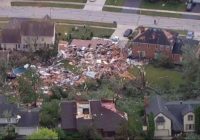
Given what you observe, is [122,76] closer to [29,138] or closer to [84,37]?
[84,37]

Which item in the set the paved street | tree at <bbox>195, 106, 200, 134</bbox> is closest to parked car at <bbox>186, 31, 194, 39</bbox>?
the paved street

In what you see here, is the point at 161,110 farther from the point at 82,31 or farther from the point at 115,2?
the point at 115,2

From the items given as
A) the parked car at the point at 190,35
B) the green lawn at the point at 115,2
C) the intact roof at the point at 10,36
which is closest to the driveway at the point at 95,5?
the green lawn at the point at 115,2

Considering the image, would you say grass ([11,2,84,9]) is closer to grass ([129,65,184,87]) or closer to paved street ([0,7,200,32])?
paved street ([0,7,200,32])

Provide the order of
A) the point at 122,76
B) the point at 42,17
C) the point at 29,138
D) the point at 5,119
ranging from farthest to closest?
the point at 42,17 → the point at 122,76 → the point at 5,119 → the point at 29,138

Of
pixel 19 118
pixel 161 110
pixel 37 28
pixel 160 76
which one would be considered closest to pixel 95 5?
pixel 37 28

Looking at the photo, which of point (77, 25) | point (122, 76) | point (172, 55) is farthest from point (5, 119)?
point (77, 25)

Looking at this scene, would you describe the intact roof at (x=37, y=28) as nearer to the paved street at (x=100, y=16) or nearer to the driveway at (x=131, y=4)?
the paved street at (x=100, y=16)
